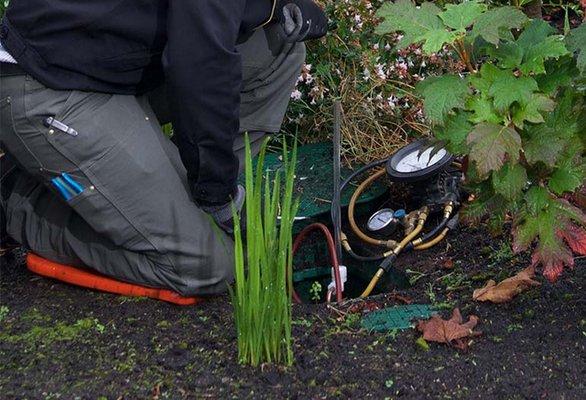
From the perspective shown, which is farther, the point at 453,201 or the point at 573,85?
the point at 453,201

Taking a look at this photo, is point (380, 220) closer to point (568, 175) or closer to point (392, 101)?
point (392, 101)

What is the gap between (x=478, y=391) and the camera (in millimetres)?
2668

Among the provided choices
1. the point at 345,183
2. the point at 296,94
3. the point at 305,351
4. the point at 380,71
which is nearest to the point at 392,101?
the point at 380,71

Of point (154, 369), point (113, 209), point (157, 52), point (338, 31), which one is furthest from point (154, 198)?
point (338, 31)

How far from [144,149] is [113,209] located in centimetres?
22

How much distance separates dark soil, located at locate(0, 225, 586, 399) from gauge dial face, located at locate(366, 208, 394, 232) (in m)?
0.58

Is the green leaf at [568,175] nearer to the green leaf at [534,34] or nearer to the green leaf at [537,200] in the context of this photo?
the green leaf at [537,200]

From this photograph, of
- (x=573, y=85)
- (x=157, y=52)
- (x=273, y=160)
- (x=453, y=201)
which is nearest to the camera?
(x=573, y=85)

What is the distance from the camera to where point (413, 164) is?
4027 mm

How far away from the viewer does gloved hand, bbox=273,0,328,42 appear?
11.9ft

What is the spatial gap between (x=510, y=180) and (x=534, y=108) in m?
0.21

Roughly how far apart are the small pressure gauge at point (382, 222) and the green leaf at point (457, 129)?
3.89ft

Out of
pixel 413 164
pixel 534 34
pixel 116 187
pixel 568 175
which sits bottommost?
pixel 413 164

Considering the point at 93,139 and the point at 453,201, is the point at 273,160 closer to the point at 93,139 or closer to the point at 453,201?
the point at 453,201
